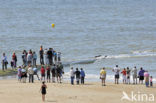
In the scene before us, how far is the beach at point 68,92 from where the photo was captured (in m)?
24.6

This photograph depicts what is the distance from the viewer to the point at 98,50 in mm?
47875

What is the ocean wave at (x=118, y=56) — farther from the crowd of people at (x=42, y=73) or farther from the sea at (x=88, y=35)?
the crowd of people at (x=42, y=73)

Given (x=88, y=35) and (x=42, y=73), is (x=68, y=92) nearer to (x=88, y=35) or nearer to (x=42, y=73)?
(x=42, y=73)

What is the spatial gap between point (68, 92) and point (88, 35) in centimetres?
3287

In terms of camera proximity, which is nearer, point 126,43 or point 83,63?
point 83,63

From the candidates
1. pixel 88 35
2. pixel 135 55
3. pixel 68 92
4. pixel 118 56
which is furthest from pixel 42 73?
pixel 88 35

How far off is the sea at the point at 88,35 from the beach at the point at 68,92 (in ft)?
12.9

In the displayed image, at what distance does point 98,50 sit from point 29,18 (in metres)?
36.5

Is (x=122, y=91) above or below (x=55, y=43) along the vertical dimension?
below

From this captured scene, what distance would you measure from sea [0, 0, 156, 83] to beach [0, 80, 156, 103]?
394 centimetres

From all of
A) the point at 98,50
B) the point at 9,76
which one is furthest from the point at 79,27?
the point at 9,76

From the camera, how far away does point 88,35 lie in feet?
193

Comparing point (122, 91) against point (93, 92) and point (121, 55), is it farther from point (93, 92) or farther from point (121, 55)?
point (121, 55)

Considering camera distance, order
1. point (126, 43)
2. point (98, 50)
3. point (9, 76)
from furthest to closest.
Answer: point (126, 43), point (98, 50), point (9, 76)
